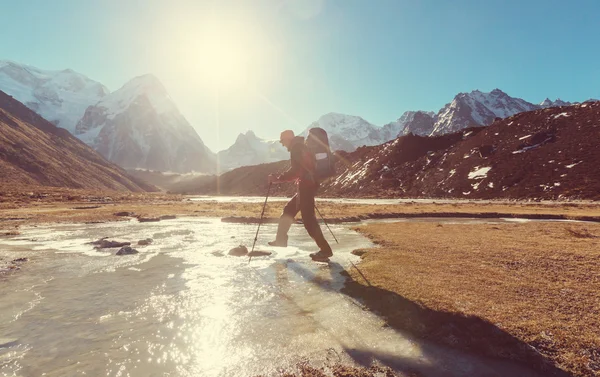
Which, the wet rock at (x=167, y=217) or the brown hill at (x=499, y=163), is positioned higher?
the brown hill at (x=499, y=163)

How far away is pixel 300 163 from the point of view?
1007 centimetres

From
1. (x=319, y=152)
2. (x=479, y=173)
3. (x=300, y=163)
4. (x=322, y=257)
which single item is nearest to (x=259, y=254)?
(x=322, y=257)

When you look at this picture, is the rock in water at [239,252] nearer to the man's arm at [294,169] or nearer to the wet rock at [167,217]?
the man's arm at [294,169]

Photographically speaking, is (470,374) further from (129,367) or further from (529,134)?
(529,134)

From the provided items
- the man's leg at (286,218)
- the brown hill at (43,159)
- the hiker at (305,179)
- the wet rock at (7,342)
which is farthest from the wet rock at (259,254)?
the brown hill at (43,159)

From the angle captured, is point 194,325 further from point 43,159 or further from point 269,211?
point 43,159

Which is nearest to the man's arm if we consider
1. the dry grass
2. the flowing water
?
the flowing water

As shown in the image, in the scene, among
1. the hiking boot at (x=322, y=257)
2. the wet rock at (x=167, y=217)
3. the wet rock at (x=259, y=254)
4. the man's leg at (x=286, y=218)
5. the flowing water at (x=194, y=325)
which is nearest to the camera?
the flowing water at (x=194, y=325)

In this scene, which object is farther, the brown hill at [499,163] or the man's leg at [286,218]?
the brown hill at [499,163]

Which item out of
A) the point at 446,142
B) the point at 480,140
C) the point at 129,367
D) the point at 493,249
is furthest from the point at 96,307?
the point at 446,142

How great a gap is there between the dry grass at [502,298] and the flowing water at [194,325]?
0.50m

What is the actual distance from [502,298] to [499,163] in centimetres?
8432

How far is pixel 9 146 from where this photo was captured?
126 metres

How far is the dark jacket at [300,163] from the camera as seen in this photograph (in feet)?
32.9
